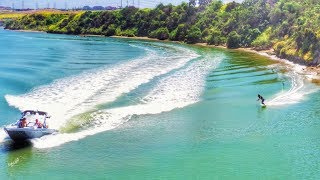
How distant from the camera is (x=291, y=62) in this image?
74938 millimetres

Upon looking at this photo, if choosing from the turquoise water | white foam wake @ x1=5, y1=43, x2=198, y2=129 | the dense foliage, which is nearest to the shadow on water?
the turquoise water

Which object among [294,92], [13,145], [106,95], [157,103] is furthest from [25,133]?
[294,92]

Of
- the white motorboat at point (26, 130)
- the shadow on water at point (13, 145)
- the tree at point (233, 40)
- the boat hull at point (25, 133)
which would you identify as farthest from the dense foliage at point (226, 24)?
the shadow on water at point (13, 145)

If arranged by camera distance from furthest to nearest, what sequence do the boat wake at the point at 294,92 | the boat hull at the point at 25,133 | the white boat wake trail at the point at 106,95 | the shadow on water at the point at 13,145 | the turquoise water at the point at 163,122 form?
1. the boat wake at the point at 294,92
2. the white boat wake trail at the point at 106,95
3. the boat hull at the point at 25,133
4. the shadow on water at the point at 13,145
5. the turquoise water at the point at 163,122

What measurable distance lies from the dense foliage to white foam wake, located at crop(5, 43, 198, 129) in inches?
883

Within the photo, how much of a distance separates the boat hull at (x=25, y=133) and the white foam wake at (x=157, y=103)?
0.46m

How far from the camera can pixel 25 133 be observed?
33.5 metres

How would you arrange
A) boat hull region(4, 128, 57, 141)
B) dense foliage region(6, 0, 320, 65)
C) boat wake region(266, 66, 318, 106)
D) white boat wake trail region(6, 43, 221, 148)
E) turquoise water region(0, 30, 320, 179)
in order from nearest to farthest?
turquoise water region(0, 30, 320, 179) < boat hull region(4, 128, 57, 141) < white boat wake trail region(6, 43, 221, 148) < boat wake region(266, 66, 318, 106) < dense foliage region(6, 0, 320, 65)

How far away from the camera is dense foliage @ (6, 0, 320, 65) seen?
76.8 meters

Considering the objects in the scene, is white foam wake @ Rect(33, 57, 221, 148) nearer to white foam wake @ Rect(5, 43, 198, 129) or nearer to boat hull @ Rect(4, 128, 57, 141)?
boat hull @ Rect(4, 128, 57, 141)

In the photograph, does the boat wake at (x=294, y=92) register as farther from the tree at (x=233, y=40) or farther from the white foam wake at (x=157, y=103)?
the tree at (x=233, y=40)

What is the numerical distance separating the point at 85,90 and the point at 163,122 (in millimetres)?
13911

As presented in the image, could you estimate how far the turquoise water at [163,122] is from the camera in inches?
1146

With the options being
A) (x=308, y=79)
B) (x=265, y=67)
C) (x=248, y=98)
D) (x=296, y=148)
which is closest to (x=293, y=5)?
(x=265, y=67)
